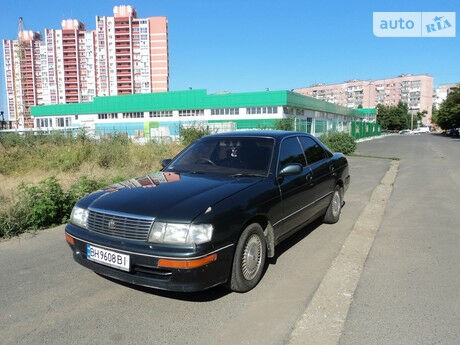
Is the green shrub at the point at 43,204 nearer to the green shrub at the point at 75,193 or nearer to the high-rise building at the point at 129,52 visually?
the green shrub at the point at 75,193

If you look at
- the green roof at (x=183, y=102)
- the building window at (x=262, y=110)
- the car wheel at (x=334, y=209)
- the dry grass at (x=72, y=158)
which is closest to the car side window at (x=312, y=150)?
the car wheel at (x=334, y=209)

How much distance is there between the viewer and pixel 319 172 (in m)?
5.54

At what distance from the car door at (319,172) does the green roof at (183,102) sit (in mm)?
45057

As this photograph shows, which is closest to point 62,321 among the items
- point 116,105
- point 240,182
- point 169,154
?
point 240,182

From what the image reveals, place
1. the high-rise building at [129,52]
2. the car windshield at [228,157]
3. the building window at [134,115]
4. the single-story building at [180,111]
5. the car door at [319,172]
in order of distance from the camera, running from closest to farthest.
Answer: the car windshield at [228,157] < the car door at [319,172] < the single-story building at [180,111] < the building window at [134,115] < the high-rise building at [129,52]

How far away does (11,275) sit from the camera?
4.16 meters

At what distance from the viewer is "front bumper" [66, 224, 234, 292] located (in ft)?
10.2

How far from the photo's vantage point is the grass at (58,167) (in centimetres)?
607

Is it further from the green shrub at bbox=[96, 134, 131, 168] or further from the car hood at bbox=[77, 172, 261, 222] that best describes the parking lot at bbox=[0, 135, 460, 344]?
the green shrub at bbox=[96, 134, 131, 168]

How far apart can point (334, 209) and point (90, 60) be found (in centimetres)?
11082

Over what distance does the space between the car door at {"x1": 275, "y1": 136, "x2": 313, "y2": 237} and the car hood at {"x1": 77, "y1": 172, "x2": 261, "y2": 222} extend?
0.51m

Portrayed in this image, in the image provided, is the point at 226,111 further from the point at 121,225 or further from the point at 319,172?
the point at 121,225

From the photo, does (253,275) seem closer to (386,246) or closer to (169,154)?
(386,246)

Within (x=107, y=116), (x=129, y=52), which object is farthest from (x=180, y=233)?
(x=129, y=52)
